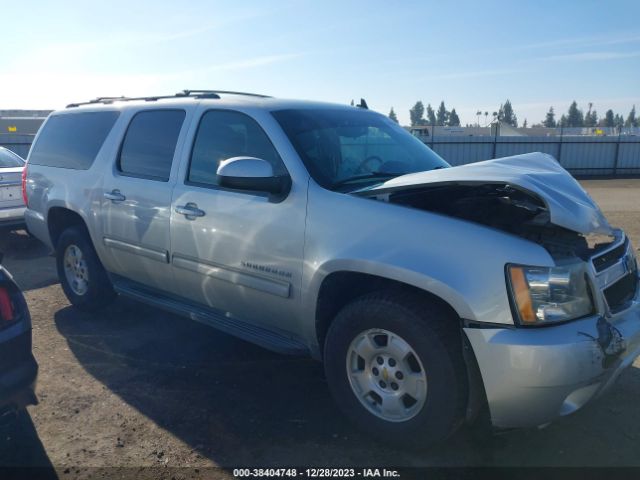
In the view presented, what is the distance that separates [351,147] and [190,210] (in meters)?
1.23

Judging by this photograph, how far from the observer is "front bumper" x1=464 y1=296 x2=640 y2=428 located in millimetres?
2523

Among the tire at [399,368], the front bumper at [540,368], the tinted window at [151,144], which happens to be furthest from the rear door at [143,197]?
the front bumper at [540,368]

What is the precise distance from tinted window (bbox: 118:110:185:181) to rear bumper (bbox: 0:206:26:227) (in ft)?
14.4

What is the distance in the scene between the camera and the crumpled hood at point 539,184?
2.75m

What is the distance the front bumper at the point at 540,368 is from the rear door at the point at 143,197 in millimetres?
2536

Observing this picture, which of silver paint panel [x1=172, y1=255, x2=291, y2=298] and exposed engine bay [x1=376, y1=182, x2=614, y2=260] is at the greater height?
exposed engine bay [x1=376, y1=182, x2=614, y2=260]

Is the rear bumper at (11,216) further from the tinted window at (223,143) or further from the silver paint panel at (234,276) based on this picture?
the tinted window at (223,143)

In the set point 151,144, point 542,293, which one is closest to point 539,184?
point 542,293

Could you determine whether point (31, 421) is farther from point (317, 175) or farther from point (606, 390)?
point (606, 390)

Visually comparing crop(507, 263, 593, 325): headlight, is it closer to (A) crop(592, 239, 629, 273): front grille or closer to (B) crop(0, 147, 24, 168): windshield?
(A) crop(592, 239, 629, 273): front grille

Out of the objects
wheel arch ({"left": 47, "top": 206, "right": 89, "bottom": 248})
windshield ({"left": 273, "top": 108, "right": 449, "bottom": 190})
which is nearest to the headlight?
windshield ({"left": 273, "top": 108, "right": 449, "bottom": 190})

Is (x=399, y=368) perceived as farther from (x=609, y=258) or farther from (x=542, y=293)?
(x=609, y=258)

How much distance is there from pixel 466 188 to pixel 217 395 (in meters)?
2.12

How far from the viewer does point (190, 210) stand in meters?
3.89
